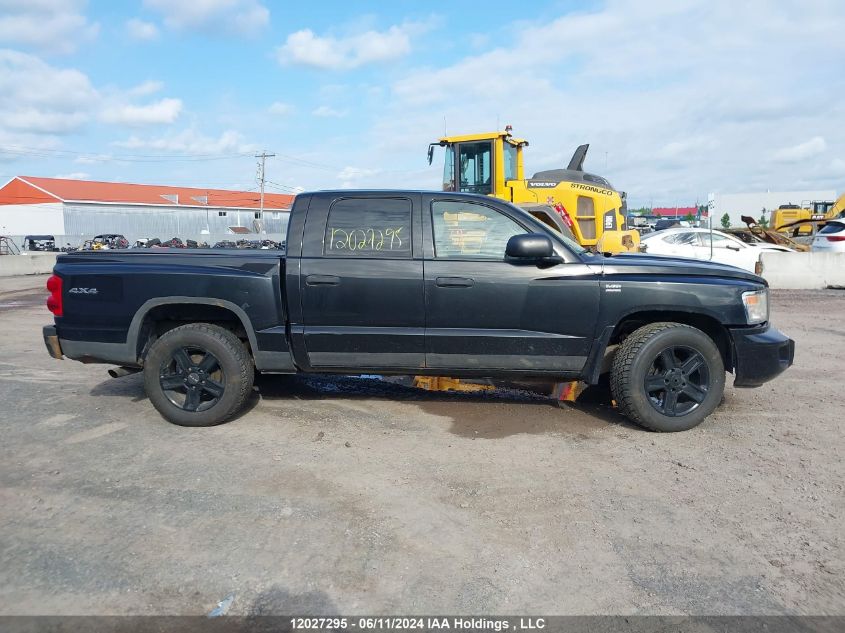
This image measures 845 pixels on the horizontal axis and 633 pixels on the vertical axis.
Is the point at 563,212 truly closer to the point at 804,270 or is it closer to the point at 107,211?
the point at 804,270

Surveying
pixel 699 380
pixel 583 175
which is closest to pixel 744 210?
pixel 583 175

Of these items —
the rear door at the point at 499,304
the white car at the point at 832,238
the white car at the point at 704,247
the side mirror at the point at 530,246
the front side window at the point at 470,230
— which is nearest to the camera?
the side mirror at the point at 530,246

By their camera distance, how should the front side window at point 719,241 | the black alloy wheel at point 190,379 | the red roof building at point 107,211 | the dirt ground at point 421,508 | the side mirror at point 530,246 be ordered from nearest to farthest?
the dirt ground at point 421,508, the side mirror at point 530,246, the black alloy wheel at point 190,379, the front side window at point 719,241, the red roof building at point 107,211

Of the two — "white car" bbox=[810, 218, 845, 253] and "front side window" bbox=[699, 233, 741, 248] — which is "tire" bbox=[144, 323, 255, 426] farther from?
"white car" bbox=[810, 218, 845, 253]

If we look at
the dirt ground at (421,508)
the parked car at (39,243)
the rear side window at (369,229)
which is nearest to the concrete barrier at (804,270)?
the dirt ground at (421,508)

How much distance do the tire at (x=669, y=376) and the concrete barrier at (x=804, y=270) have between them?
11861mm

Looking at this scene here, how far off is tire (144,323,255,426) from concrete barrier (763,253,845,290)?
1401 cm

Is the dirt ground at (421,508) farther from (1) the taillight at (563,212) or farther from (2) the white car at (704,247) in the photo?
(2) the white car at (704,247)

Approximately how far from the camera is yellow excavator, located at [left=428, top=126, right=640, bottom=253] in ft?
35.9

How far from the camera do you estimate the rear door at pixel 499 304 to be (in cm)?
441

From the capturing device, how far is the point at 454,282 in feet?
14.5

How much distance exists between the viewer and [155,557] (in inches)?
113

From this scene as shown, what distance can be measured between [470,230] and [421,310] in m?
0.73

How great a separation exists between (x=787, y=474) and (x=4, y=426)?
574 cm
